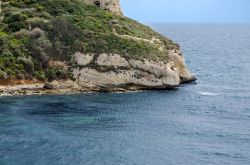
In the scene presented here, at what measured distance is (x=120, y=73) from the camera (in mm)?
104062

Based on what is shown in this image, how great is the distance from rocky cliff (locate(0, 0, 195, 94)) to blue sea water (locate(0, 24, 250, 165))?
4672 millimetres

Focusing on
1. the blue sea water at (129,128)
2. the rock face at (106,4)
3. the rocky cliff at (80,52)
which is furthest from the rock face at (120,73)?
the rock face at (106,4)

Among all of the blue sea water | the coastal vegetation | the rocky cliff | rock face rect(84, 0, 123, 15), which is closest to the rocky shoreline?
the rocky cliff

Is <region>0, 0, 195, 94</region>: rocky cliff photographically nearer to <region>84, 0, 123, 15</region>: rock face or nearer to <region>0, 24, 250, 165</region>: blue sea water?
<region>0, 24, 250, 165</region>: blue sea water

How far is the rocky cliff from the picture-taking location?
102750mm

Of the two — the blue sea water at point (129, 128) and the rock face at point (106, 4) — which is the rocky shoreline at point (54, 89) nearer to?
the blue sea water at point (129, 128)

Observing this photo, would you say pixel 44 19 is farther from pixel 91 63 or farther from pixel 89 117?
pixel 89 117

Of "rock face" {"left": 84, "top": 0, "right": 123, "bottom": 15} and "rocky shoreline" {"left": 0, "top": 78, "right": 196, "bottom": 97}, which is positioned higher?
"rock face" {"left": 84, "top": 0, "right": 123, "bottom": 15}

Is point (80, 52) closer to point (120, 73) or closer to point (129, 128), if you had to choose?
point (120, 73)

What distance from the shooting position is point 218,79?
417 ft

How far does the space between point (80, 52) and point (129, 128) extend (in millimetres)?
36261

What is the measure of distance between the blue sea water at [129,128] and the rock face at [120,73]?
3.20 metres

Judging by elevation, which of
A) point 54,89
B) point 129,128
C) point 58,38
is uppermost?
point 58,38

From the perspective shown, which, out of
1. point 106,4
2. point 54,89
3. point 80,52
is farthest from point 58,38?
point 106,4
